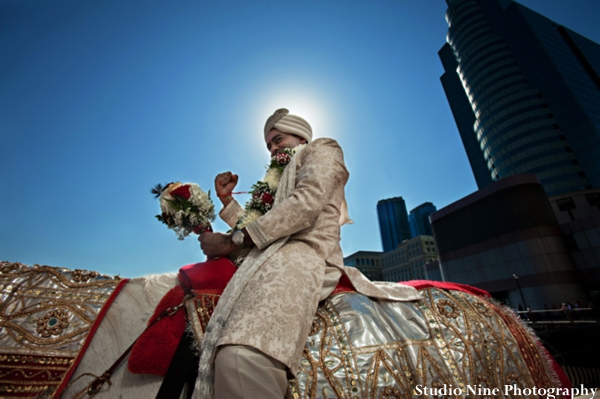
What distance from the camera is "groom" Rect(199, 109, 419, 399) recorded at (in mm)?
1316

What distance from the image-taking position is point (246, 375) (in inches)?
50.1

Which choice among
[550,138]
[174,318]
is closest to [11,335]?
[174,318]

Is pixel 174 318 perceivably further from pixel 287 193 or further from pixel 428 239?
pixel 428 239

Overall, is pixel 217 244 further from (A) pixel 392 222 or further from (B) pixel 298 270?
(A) pixel 392 222

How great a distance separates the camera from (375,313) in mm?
1990

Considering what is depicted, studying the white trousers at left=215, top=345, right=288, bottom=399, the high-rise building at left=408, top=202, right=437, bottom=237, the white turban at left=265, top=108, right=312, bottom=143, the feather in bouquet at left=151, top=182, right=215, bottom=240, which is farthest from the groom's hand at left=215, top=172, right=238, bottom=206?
the high-rise building at left=408, top=202, right=437, bottom=237

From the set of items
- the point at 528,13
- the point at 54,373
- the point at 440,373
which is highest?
the point at 528,13

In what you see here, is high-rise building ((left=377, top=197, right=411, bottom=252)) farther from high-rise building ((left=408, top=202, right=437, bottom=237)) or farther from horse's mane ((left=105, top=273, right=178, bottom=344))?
horse's mane ((left=105, top=273, right=178, bottom=344))

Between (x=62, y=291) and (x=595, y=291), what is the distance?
152ft

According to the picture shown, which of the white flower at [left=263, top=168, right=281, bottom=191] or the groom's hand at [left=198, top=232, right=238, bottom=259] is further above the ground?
the white flower at [left=263, top=168, right=281, bottom=191]

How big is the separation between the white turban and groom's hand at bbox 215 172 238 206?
0.73m

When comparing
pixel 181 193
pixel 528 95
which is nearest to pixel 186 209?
pixel 181 193

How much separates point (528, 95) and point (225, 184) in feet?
276

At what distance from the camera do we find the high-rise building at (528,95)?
54.5m
